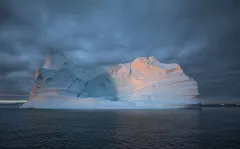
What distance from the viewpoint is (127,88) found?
57.2 meters

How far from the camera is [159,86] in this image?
51969 millimetres

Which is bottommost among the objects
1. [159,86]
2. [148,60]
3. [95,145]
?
[95,145]

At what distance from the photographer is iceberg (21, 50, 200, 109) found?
1978 inches

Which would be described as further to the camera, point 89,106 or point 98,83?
point 98,83

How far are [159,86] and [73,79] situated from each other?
78.8 ft

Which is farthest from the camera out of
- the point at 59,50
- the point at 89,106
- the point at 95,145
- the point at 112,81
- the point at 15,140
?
the point at 112,81

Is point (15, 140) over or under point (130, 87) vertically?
under

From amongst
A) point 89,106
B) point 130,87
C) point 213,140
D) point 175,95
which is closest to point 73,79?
point 89,106

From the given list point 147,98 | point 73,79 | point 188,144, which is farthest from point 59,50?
point 188,144

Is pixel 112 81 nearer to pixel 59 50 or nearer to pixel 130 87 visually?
pixel 130 87

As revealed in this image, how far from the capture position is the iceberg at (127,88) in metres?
50.2

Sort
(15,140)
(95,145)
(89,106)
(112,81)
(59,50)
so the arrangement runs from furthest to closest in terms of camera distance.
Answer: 1. (112,81)
2. (59,50)
3. (89,106)
4. (15,140)
5. (95,145)

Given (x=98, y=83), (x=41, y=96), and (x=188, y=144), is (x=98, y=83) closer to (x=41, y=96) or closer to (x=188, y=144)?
(x=41, y=96)

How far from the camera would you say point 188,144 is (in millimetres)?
13445
